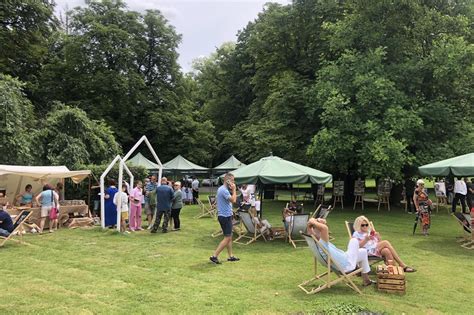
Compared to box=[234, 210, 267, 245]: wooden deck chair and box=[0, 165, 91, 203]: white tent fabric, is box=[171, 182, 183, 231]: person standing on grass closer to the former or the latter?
box=[234, 210, 267, 245]: wooden deck chair

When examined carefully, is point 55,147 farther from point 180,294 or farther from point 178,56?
point 178,56

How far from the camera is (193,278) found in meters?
6.91

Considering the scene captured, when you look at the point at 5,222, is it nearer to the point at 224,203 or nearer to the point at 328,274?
the point at 224,203

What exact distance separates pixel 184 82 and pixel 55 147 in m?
18.5

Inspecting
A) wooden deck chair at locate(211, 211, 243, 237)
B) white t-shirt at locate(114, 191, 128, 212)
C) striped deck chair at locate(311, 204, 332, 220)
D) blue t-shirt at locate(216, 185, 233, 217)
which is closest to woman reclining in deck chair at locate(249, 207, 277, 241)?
wooden deck chair at locate(211, 211, 243, 237)

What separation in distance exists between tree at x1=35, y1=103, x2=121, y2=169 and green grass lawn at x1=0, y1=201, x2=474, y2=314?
27.7 feet

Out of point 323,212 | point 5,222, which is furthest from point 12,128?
point 323,212

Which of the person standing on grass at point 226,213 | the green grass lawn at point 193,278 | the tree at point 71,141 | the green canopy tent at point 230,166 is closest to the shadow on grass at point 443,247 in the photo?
the green grass lawn at point 193,278

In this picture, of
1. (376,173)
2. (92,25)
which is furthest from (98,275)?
(92,25)

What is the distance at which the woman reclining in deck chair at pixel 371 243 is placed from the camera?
6945 mm

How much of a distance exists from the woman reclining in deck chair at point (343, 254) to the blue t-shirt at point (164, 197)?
20.6 ft

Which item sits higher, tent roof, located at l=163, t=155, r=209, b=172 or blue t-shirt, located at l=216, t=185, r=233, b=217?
tent roof, located at l=163, t=155, r=209, b=172

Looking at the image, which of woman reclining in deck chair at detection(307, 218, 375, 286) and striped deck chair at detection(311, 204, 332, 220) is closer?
woman reclining in deck chair at detection(307, 218, 375, 286)

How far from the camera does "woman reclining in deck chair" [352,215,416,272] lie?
22.8 feet
